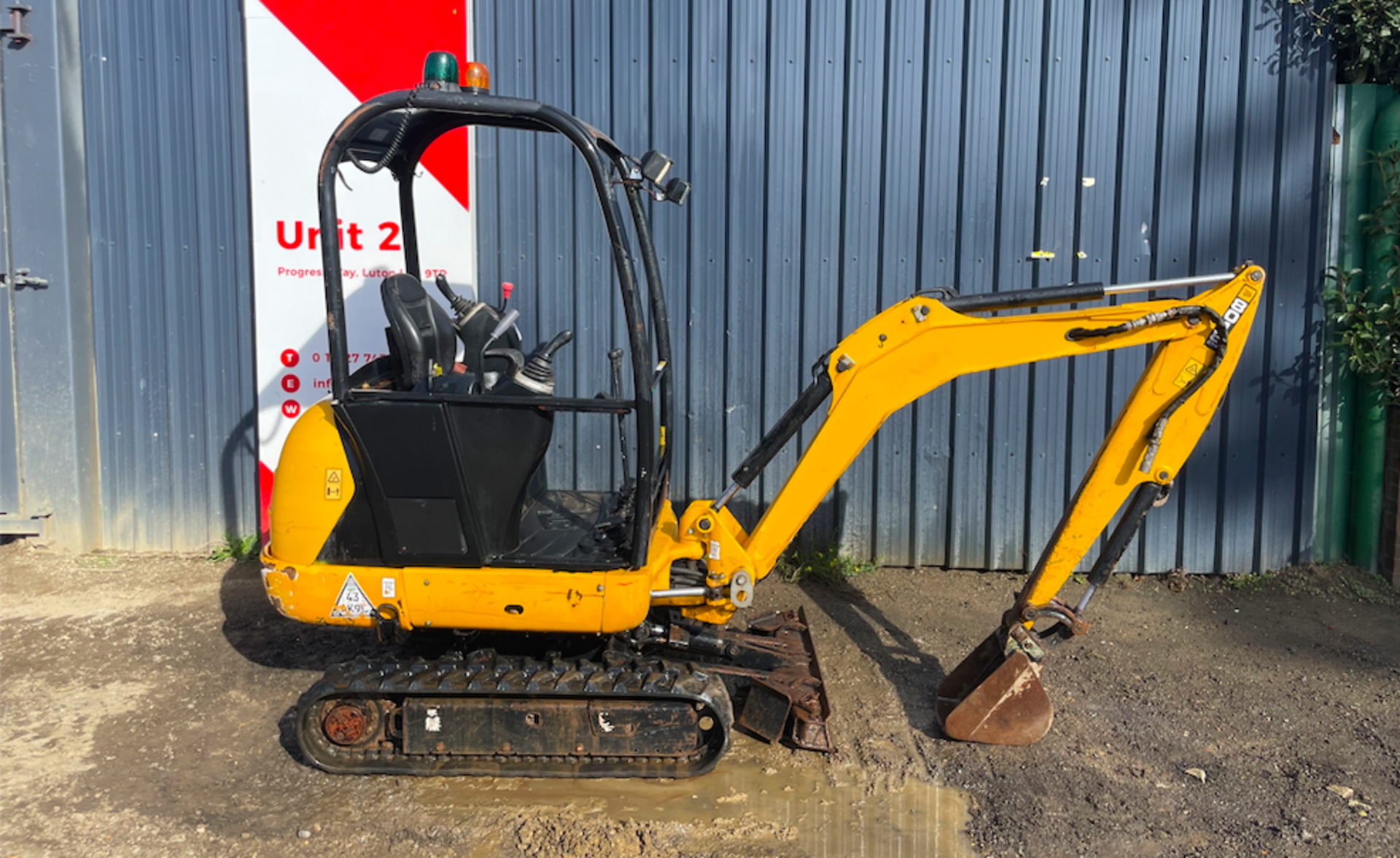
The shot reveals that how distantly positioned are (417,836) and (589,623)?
96cm

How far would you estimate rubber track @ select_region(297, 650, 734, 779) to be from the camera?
3.81m

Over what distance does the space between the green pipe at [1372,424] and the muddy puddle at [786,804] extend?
13.0ft

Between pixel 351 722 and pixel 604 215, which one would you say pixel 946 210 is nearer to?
pixel 604 215

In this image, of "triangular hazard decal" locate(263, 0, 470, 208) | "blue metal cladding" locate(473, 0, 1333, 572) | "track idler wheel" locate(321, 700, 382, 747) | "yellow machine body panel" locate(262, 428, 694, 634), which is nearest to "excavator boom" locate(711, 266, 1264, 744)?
"yellow machine body panel" locate(262, 428, 694, 634)

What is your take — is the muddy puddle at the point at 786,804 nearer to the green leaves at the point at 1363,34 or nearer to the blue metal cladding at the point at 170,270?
the blue metal cladding at the point at 170,270

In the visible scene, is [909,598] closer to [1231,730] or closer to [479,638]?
[1231,730]

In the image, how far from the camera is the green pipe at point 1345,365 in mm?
5992

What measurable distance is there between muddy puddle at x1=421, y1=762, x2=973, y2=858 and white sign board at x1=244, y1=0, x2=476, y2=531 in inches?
131

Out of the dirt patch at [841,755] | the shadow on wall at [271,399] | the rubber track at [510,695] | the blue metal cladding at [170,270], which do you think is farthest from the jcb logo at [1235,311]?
the blue metal cladding at [170,270]

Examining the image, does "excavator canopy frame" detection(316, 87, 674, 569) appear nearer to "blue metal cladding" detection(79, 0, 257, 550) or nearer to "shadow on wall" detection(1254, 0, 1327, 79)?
"blue metal cladding" detection(79, 0, 257, 550)

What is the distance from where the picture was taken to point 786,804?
12.3 ft

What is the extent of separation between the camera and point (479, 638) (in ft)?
14.2

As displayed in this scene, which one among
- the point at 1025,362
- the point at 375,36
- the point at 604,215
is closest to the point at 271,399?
the point at 375,36

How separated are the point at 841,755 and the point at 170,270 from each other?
5.14 metres
